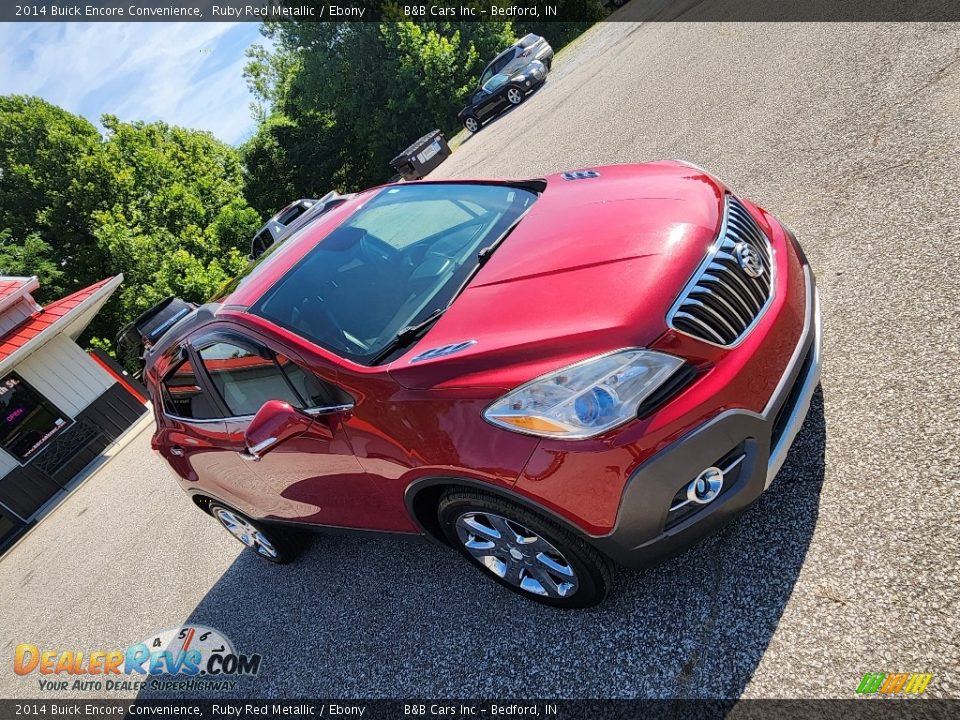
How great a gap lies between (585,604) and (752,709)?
2.51 feet

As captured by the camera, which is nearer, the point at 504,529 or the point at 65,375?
the point at 504,529

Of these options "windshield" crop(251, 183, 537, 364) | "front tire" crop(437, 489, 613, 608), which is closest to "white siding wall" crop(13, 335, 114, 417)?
"windshield" crop(251, 183, 537, 364)

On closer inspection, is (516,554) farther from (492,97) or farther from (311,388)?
(492,97)

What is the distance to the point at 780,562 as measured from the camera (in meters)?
2.54

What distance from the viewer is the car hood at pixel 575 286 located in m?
2.28

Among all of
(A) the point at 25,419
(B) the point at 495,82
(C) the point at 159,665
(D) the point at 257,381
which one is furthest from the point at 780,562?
(B) the point at 495,82

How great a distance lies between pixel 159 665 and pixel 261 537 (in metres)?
1.05

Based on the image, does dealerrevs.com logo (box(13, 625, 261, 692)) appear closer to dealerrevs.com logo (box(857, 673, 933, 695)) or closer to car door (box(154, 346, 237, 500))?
car door (box(154, 346, 237, 500))

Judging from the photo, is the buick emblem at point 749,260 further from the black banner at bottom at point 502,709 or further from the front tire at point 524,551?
the black banner at bottom at point 502,709

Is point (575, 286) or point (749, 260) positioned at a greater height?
point (575, 286)

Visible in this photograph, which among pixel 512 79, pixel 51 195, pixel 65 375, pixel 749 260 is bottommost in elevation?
pixel 512 79

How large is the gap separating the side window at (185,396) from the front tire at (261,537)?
31.1 inches

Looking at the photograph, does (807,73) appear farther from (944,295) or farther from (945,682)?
(945,682)

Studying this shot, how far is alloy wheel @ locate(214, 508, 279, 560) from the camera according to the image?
13.8ft
